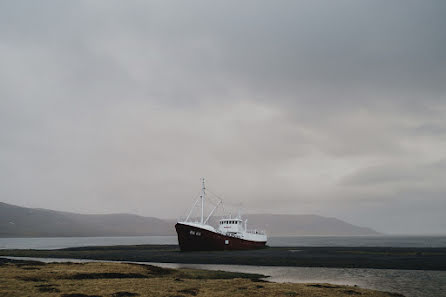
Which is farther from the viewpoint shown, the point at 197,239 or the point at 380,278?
the point at 197,239

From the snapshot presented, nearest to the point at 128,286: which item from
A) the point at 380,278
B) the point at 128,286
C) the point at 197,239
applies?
the point at 128,286

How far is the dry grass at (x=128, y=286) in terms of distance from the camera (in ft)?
76.6

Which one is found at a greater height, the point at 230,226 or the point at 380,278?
the point at 230,226

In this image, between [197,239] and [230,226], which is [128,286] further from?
[230,226]

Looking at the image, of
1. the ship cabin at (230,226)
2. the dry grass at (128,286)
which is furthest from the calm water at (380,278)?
the ship cabin at (230,226)

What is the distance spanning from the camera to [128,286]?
26.0 meters

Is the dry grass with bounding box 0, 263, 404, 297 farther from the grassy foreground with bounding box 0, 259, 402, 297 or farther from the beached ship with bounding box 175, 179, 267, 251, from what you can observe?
the beached ship with bounding box 175, 179, 267, 251

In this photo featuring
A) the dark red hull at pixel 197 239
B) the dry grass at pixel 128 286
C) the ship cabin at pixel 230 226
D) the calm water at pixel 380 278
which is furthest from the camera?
the ship cabin at pixel 230 226

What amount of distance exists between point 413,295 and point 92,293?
70.5 ft

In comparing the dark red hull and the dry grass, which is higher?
the dark red hull

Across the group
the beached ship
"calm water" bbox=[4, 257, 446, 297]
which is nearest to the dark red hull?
the beached ship

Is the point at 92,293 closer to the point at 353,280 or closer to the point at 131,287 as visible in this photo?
the point at 131,287

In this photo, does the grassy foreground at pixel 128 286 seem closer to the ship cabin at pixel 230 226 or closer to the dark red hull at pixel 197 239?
the dark red hull at pixel 197 239

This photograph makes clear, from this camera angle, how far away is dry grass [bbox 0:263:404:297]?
23.4 m
